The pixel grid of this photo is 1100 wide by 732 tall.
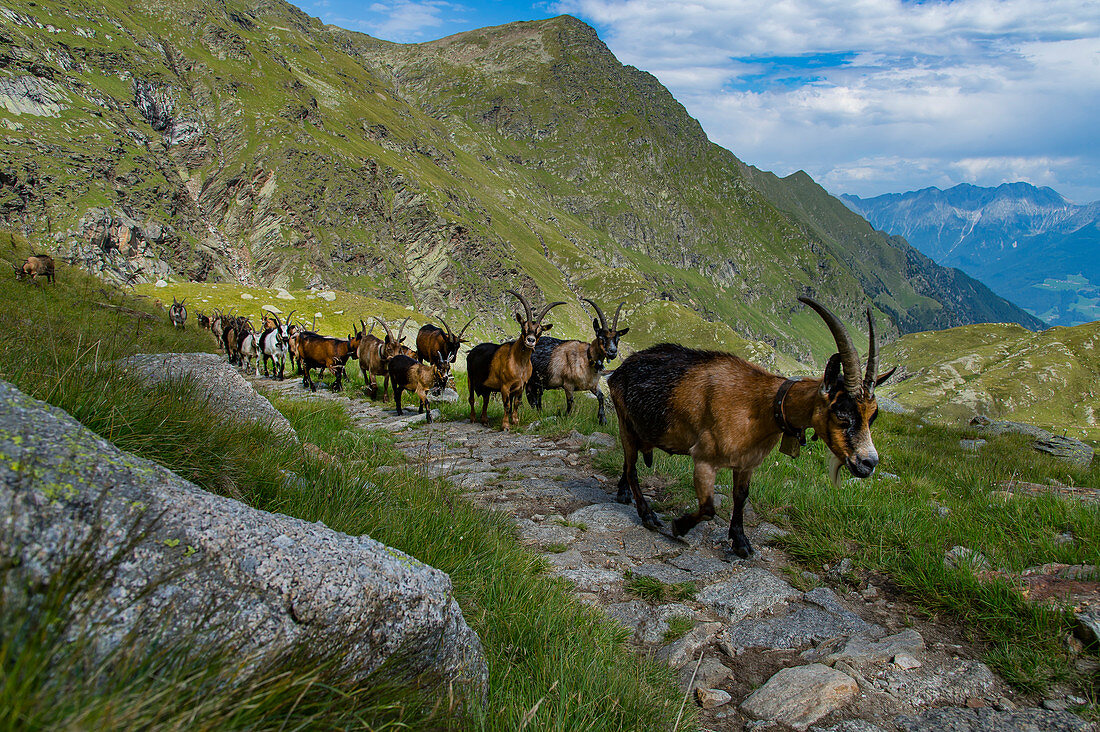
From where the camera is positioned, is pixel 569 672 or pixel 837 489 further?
pixel 837 489

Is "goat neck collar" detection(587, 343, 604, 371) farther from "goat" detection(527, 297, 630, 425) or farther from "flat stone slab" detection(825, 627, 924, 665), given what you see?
"flat stone slab" detection(825, 627, 924, 665)

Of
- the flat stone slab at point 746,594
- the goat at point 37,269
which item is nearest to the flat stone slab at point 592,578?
the flat stone slab at point 746,594

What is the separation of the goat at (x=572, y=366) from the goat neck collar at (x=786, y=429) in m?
8.03

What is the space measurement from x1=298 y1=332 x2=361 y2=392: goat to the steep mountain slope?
9552cm

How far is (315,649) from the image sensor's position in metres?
2.04

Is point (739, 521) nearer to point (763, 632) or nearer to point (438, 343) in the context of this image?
point (763, 632)

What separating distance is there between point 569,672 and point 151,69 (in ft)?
567

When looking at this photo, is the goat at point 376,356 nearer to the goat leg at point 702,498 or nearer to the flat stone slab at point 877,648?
the goat leg at point 702,498

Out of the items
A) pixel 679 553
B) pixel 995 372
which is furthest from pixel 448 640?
pixel 995 372

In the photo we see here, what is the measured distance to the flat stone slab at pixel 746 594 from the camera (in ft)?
16.3

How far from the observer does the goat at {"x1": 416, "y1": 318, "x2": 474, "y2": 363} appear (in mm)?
17156

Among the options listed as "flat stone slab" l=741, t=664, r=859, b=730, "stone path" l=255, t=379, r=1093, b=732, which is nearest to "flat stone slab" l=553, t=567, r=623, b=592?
"stone path" l=255, t=379, r=1093, b=732

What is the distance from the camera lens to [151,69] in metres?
130

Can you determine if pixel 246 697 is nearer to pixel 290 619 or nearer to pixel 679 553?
pixel 290 619
